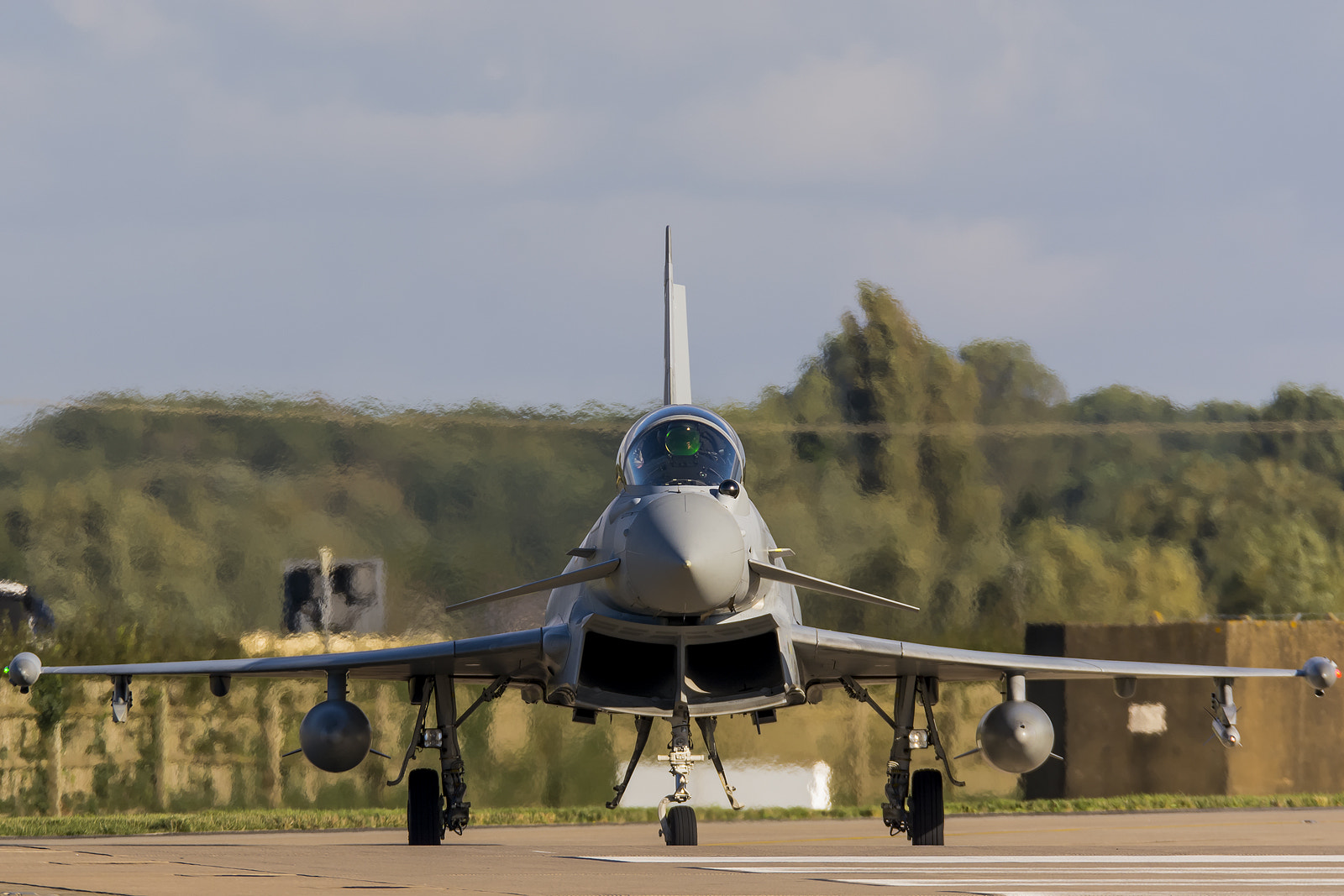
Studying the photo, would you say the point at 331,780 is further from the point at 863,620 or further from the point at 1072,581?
the point at 1072,581

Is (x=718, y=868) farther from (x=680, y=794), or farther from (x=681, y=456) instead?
(x=681, y=456)

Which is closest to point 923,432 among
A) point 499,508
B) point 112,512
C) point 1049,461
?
point 1049,461

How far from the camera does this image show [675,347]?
58.7 feet

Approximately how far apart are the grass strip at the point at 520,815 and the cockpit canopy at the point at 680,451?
7286mm

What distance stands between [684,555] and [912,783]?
14.1ft

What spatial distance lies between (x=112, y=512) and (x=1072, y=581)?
11.3 metres

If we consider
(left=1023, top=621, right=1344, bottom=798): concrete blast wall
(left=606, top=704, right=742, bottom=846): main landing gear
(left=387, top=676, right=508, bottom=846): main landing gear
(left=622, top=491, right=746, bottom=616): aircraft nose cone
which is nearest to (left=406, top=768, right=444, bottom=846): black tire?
(left=387, top=676, right=508, bottom=846): main landing gear

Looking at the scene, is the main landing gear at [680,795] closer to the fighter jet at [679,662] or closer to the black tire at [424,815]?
the fighter jet at [679,662]

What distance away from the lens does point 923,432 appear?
20406 millimetres

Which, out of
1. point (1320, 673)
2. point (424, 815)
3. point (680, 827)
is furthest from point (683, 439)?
point (1320, 673)

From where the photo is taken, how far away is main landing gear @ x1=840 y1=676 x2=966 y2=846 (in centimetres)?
1341

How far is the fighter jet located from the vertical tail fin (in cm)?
413

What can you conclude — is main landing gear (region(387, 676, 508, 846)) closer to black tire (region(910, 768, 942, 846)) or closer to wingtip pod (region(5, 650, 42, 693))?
wingtip pod (region(5, 650, 42, 693))

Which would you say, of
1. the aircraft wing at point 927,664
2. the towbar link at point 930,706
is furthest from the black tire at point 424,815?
the towbar link at point 930,706
